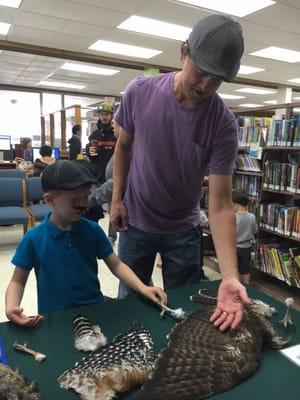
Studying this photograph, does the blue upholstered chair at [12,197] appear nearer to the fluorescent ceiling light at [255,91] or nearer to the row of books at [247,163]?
the row of books at [247,163]

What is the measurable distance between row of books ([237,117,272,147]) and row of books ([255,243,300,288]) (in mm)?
944

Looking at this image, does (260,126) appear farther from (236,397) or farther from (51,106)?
(51,106)

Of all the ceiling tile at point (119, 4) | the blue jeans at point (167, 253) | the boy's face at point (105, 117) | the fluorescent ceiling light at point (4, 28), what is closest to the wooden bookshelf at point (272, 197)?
the boy's face at point (105, 117)

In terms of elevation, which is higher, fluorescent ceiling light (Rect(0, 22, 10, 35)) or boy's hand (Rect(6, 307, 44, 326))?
fluorescent ceiling light (Rect(0, 22, 10, 35))

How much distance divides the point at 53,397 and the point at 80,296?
54 cm

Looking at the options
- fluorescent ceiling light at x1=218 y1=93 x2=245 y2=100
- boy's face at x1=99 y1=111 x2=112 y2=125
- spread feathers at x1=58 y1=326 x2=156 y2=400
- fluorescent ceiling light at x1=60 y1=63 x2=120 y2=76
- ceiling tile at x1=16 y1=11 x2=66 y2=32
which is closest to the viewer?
spread feathers at x1=58 y1=326 x2=156 y2=400

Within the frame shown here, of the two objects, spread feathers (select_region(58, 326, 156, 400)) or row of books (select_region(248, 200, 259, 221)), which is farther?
row of books (select_region(248, 200, 259, 221))

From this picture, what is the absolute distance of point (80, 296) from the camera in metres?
1.24

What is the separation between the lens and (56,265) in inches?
48.1

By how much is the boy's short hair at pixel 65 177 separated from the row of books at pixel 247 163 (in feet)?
8.00

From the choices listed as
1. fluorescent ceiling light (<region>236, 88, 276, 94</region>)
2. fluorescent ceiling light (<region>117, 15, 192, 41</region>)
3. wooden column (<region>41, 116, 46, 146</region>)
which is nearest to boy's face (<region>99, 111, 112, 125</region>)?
fluorescent ceiling light (<region>117, 15, 192, 41</region>)

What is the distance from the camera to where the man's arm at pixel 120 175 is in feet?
4.46

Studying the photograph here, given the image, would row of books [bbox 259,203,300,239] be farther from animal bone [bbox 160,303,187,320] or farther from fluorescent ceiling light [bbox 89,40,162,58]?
fluorescent ceiling light [bbox 89,40,162,58]

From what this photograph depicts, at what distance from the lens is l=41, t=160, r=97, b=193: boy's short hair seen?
1.18 meters
